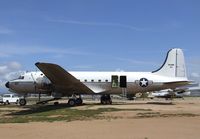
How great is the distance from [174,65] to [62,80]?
43.8 ft

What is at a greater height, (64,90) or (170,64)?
(170,64)

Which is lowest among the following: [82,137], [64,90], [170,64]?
[82,137]

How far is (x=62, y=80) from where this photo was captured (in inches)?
1519

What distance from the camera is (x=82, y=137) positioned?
1560 cm

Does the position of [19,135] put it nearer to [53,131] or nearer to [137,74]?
[53,131]

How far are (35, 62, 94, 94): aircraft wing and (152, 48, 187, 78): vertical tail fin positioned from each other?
889 cm

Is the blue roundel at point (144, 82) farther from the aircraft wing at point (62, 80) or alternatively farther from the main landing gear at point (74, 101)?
A: the main landing gear at point (74, 101)

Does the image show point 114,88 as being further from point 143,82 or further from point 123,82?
point 143,82

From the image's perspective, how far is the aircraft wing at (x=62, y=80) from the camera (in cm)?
3559

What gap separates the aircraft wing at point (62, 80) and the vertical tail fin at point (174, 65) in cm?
889

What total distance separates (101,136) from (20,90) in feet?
90.3

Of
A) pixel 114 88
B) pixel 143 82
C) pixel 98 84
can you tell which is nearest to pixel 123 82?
pixel 114 88

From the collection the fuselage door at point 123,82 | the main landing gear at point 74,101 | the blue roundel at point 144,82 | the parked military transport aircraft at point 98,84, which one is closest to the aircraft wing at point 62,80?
the parked military transport aircraft at point 98,84

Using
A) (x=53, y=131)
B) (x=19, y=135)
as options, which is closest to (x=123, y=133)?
(x=53, y=131)
